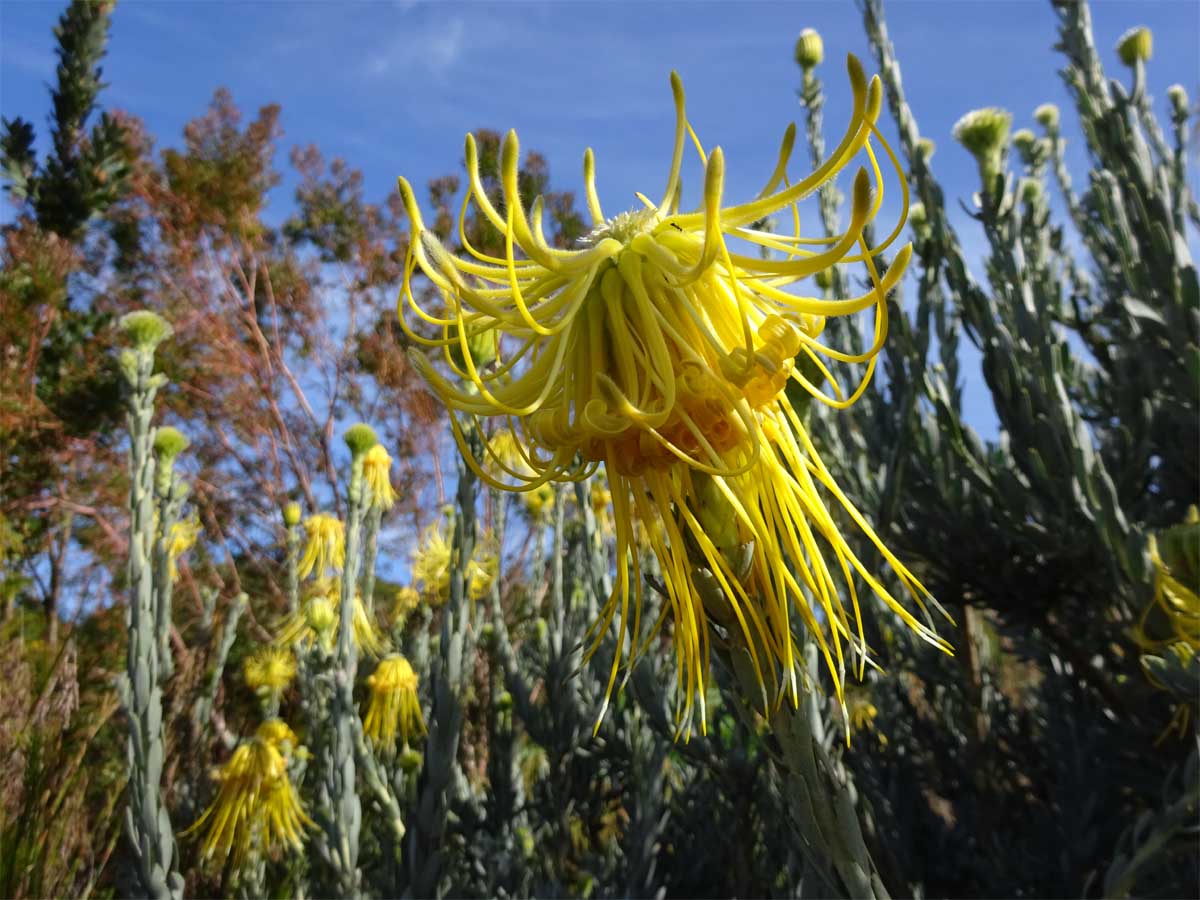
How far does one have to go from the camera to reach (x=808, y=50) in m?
3.57

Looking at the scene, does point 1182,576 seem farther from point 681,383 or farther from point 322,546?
point 322,546

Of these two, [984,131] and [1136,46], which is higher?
[1136,46]

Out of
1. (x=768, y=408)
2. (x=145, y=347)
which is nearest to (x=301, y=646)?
(x=145, y=347)

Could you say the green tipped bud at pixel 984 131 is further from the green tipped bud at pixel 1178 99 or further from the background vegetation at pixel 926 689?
the green tipped bud at pixel 1178 99

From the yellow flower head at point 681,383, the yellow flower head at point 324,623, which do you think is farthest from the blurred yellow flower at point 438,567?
the yellow flower head at point 681,383

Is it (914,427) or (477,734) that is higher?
(914,427)

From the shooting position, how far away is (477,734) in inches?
181

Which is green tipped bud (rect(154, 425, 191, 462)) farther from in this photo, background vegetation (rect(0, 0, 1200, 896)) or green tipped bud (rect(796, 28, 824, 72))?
green tipped bud (rect(796, 28, 824, 72))

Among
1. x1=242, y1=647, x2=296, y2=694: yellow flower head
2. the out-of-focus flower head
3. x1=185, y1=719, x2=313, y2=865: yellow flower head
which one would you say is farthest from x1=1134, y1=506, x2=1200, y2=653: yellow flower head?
x1=242, y1=647, x2=296, y2=694: yellow flower head

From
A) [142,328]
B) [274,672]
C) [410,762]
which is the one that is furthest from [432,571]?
[142,328]

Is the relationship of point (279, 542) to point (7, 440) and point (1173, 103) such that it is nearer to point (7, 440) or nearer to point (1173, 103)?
point (7, 440)

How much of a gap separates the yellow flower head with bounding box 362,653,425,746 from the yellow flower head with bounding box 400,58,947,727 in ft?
7.69

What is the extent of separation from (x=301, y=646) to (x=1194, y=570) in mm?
2696

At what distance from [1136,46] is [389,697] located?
401 centimetres
